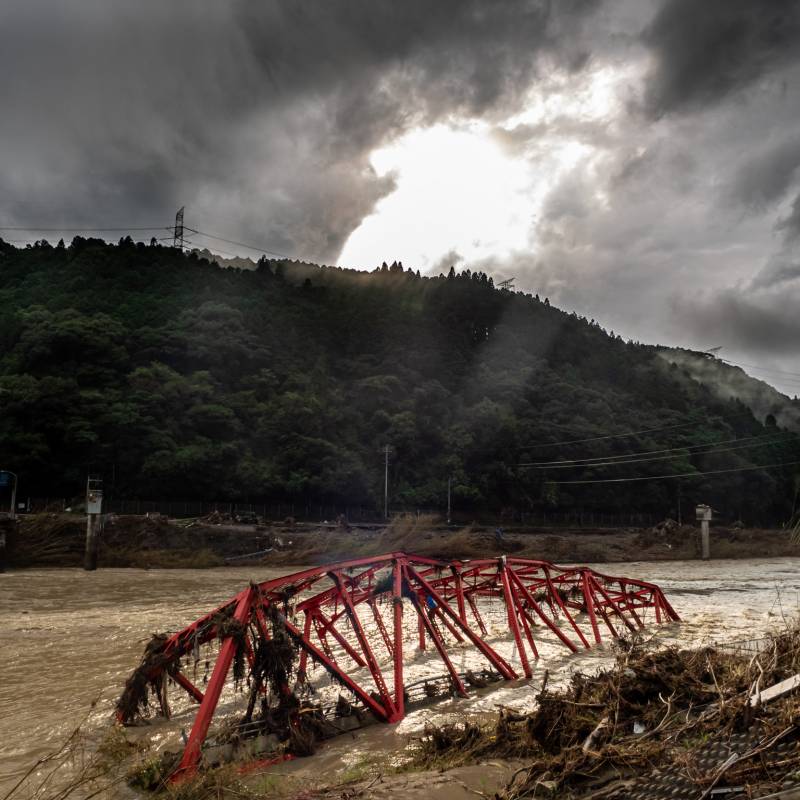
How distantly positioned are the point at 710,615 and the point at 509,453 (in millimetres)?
58423

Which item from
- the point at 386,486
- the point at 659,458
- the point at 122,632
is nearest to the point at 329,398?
the point at 386,486

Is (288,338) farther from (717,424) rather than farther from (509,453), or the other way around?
(717,424)

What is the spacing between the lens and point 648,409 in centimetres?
11500

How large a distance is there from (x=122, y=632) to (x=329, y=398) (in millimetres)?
63803

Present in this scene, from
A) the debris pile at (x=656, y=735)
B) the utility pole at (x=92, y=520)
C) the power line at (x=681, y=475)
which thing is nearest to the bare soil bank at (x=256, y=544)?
the utility pole at (x=92, y=520)

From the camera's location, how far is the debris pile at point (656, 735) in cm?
454

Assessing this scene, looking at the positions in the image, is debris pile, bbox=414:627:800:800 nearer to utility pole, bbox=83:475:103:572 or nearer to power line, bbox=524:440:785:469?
utility pole, bbox=83:475:103:572

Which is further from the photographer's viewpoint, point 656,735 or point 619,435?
point 619,435

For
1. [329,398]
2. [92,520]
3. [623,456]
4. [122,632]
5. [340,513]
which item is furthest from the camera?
[623,456]

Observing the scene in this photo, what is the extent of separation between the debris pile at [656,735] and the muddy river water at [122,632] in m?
2.11

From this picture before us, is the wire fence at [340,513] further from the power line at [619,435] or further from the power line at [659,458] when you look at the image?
the power line at [619,435]

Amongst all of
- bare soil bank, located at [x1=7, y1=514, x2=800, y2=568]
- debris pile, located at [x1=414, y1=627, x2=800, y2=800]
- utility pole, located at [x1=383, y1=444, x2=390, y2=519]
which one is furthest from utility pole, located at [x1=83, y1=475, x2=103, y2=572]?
utility pole, located at [x1=383, y1=444, x2=390, y2=519]

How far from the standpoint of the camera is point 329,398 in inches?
3182

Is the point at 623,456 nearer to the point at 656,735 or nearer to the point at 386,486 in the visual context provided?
the point at 386,486
